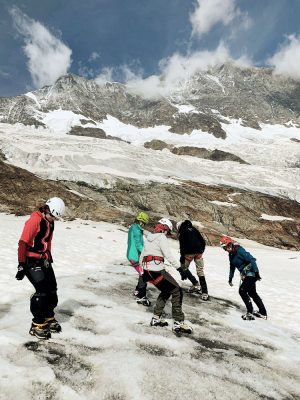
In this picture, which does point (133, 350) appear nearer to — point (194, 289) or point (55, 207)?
point (55, 207)

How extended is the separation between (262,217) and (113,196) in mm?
22165

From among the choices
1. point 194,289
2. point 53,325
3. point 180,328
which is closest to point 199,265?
point 194,289

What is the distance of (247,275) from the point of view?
11.2m

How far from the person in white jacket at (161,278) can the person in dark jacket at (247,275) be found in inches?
122

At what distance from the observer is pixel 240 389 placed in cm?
597

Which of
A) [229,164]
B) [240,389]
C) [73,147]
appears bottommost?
[240,389]

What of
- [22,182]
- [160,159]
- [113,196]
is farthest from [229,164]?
[22,182]

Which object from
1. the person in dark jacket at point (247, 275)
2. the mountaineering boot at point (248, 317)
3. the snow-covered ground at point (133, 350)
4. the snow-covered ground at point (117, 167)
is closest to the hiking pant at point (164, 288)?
the snow-covered ground at point (133, 350)

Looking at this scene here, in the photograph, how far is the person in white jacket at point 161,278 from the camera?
8.48 metres

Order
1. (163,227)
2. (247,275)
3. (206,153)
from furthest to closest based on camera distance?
(206,153), (247,275), (163,227)

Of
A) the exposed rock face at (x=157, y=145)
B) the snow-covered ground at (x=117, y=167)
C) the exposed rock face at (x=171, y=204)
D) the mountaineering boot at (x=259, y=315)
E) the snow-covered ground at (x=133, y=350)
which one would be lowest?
the snow-covered ground at (x=133, y=350)

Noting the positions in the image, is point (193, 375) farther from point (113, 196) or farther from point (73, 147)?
point (73, 147)

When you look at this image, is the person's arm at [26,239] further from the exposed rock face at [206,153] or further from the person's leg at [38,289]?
the exposed rock face at [206,153]

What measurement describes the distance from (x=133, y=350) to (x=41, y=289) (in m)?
2.08
